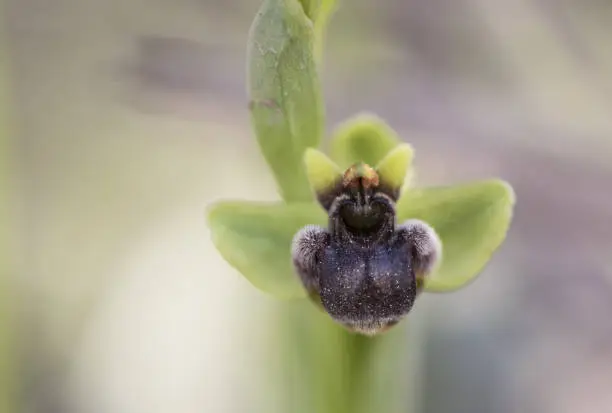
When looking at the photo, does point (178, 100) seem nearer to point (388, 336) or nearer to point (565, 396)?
point (565, 396)

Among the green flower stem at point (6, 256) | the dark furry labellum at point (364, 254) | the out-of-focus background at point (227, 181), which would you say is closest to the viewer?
the dark furry labellum at point (364, 254)

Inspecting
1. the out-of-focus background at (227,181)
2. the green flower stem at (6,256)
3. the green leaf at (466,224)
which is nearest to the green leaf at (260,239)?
the green leaf at (466,224)

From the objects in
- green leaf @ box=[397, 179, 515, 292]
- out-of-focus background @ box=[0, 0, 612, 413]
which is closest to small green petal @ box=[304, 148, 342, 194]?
green leaf @ box=[397, 179, 515, 292]

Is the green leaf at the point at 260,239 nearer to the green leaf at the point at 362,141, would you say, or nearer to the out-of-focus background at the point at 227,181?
the green leaf at the point at 362,141

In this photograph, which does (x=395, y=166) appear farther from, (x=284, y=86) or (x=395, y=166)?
(x=284, y=86)

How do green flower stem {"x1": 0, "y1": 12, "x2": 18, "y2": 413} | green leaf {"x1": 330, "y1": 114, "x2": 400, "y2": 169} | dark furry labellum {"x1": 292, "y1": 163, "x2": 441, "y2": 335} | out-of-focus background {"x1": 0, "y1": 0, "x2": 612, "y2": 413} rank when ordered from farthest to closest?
out-of-focus background {"x1": 0, "y1": 0, "x2": 612, "y2": 413}, green flower stem {"x1": 0, "y1": 12, "x2": 18, "y2": 413}, green leaf {"x1": 330, "y1": 114, "x2": 400, "y2": 169}, dark furry labellum {"x1": 292, "y1": 163, "x2": 441, "y2": 335}

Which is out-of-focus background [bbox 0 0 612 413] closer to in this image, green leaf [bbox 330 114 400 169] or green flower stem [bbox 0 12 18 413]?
green flower stem [bbox 0 12 18 413]

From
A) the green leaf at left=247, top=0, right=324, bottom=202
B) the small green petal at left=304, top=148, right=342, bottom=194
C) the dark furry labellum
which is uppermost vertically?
the green leaf at left=247, top=0, right=324, bottom=202

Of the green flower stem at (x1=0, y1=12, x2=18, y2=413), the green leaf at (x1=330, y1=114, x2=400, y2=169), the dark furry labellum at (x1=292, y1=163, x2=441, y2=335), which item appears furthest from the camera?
the green flower stem at (x1=0, y1=12, x2=18, y2=413)
